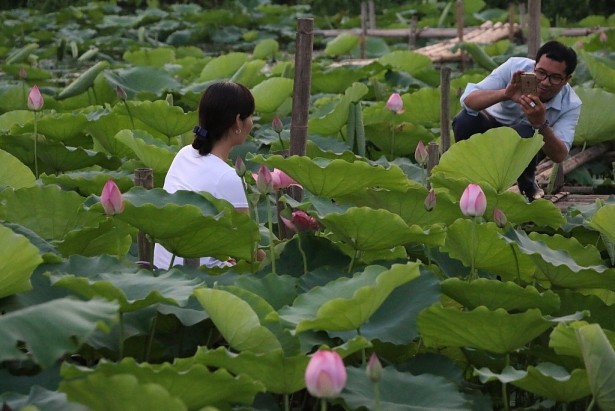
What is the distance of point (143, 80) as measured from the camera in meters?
5.41

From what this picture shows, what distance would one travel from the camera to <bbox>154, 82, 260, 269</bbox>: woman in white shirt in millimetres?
2799

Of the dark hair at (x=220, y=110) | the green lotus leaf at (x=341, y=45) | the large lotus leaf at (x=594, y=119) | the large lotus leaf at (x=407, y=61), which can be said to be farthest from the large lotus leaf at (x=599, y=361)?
the green lotus leaf at (x=341, y=45)

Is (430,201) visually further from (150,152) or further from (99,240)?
(150,152)

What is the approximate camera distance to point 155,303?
1931mm

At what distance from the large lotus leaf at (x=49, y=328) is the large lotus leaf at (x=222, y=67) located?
4.34m

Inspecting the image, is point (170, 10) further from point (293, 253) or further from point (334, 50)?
point (293, 253)

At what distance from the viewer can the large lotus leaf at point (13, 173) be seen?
9.17ft

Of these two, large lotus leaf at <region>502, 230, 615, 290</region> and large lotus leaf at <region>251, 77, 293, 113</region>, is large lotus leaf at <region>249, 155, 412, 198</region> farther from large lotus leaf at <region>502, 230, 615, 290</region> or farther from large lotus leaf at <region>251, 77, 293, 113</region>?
large lotus leaf at <region>251, 77, 293, 113</region>

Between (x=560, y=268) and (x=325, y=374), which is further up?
(x=325, y=374)

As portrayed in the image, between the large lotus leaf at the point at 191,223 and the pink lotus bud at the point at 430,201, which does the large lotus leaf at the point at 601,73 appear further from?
the large lotus leaf at the point at 191,223

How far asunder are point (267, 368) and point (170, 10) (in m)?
12.2

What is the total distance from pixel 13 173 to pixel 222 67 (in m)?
3.18

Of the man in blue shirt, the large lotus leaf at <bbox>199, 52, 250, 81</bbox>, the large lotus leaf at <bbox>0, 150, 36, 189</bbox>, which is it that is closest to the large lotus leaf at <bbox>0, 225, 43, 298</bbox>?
the large lotus leaf at <bbox>0, 150, 36, 189</bbox>

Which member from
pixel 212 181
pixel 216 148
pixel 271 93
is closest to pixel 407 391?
pixel 212 181
